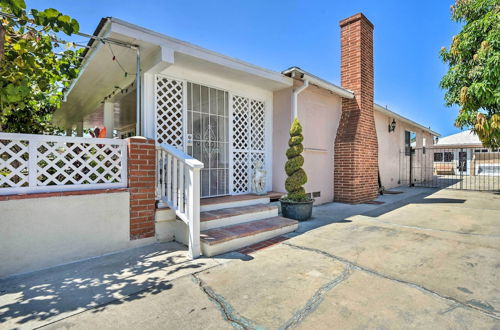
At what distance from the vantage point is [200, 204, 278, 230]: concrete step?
4018 millimetres

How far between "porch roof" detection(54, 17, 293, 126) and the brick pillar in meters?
1.38

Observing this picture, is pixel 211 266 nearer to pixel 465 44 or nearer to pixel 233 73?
pixel 233 73

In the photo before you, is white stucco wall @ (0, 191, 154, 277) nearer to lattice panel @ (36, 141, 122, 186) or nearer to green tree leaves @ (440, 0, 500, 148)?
lattice panel @ (36, 141, 122, 186)

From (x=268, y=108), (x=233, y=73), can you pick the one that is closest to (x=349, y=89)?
(x=268, y=108)

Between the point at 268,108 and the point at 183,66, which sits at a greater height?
the point at 183,66

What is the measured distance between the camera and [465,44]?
8.43m

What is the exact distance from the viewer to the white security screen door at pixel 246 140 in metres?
5.79

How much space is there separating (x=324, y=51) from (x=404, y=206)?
7.12m

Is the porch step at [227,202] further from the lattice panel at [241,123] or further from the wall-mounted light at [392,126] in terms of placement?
the wall-mounted light at [392,126]

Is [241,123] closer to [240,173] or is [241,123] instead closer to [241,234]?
[240,173]

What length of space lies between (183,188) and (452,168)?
81.8ft

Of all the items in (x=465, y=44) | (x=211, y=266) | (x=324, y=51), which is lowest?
(x=211, y=266)

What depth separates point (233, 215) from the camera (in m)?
4.31

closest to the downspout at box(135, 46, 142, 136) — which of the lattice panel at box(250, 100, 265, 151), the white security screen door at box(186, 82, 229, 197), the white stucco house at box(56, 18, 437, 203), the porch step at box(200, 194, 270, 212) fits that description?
the white stucco house at box(56, 18, 437, 203)
